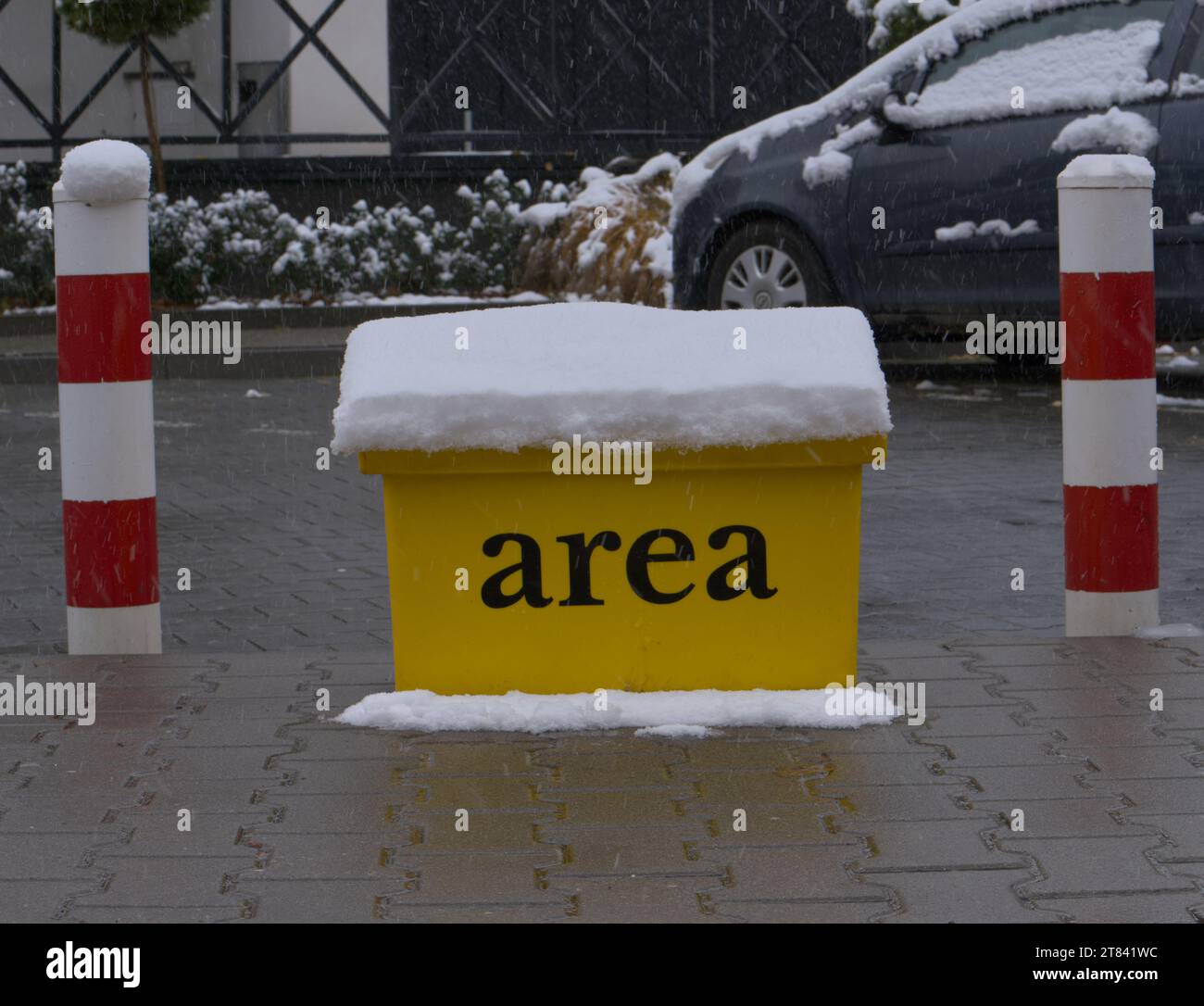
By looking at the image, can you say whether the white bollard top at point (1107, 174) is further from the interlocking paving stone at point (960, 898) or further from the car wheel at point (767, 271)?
the car wheel at point (767, 271)

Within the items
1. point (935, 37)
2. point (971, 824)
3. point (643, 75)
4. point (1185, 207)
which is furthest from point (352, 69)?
point (971, 824)

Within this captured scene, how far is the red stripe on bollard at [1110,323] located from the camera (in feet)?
15.2

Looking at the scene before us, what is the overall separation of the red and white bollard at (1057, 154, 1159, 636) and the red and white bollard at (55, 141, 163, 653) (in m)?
1.98

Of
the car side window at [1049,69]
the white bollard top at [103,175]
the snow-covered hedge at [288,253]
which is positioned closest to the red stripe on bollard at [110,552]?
the white bollard top at [103,175]

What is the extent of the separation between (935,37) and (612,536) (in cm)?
702

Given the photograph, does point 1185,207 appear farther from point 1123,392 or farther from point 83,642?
point 83,642

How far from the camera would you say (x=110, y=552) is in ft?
15.1

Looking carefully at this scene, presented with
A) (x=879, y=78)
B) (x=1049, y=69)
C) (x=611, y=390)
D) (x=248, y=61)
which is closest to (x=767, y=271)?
(x=879, y=78)

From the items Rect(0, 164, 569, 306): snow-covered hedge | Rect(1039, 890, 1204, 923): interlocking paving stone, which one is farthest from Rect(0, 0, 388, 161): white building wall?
Rect(1039, 890, 1204, 923): interlocking paving stone

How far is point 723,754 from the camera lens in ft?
12.5

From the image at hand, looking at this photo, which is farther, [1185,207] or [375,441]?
[1185,207]

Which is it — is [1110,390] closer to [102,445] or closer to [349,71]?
[102,445]
